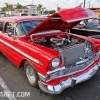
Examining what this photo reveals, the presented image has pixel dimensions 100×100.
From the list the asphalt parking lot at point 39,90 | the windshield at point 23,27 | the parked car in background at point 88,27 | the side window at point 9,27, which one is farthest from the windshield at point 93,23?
the side window at point 9,27

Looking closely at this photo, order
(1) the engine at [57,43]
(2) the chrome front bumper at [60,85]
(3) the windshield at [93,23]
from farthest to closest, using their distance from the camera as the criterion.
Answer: (3) the windshield at [93,23] → (1) the engine at [57,43] → (2) the chrome front bumper at [60,85]

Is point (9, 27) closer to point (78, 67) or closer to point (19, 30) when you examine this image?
point (19, 30)

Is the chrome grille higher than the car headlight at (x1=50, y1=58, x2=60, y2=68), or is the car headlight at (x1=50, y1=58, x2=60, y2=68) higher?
the car headlight at (x1=50, y1=58, x2=60, y2=68)

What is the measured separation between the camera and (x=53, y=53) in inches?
108

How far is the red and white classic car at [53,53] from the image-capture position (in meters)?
2.69

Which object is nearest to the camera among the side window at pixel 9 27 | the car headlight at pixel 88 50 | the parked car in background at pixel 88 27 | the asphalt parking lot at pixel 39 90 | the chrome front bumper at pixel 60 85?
the chrome front bumper at pixel 60 85

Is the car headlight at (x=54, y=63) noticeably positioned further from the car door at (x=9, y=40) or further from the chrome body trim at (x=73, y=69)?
the car door at (x=9, y=40)

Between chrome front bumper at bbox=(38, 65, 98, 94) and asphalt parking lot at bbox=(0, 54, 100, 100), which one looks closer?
chrome front bumper at bbox=(38, 65, 98, 94)

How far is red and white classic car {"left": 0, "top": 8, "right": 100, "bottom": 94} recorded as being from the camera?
2688mm

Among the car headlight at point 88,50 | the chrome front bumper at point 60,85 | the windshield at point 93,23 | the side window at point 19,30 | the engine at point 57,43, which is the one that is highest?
the windshield at point 93,23

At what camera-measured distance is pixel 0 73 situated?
4160 millimetres

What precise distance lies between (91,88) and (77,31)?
3900mm

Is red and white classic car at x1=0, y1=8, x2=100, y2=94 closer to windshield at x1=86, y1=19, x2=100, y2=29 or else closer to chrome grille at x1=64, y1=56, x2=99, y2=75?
chrome grille at x1=64, y1=56, x2=99, y2=75

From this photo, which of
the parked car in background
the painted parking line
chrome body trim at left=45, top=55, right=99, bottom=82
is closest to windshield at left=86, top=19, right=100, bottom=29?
the parked car in background
